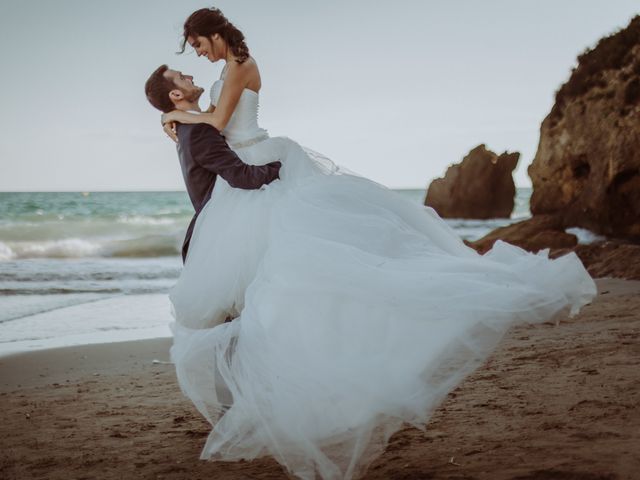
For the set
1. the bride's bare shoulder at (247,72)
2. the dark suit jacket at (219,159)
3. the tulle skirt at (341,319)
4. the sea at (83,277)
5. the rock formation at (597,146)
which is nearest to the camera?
the tulle skirt at (341,319)

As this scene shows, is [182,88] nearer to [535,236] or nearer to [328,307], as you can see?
[328,307]

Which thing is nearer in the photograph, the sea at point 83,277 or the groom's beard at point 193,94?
the groom's beard at point 193,94

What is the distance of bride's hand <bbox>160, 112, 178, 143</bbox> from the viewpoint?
3.91m

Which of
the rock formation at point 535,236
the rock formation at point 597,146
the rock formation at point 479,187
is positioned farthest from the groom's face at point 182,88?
the rock formation at point 479,187

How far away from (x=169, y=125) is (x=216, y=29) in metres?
0.57

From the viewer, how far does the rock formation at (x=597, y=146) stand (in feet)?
48.2

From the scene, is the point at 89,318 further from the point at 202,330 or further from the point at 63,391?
the point at 202,330

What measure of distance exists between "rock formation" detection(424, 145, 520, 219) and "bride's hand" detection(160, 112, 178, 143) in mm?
33825

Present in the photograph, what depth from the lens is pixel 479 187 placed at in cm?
3738

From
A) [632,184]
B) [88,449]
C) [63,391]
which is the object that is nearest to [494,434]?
[88,449]

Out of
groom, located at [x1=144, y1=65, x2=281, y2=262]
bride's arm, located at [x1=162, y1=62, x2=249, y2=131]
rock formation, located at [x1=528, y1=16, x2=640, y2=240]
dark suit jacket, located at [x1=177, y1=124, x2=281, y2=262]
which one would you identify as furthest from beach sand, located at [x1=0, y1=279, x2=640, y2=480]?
rock formation, located at [x1=528, y1=16, x2=640, y2=240]

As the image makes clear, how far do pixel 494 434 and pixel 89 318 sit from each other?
23.7 feet

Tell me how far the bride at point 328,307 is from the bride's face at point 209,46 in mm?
12

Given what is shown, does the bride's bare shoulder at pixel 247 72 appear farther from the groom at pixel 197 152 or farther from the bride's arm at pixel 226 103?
the groom at pixel 197 152
